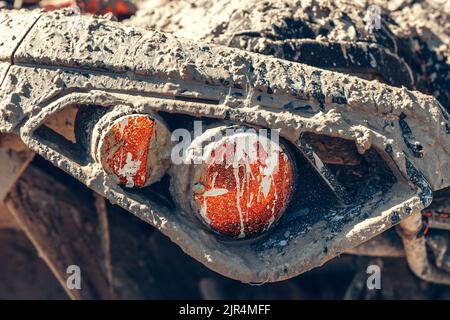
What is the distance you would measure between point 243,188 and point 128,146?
312 mm

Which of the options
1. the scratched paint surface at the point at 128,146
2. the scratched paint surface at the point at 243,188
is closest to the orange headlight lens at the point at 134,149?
the scratched paint surface at the point at 128,146

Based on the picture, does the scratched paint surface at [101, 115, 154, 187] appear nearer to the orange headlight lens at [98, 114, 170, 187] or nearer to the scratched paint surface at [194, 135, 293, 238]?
the orange headlight lens at [98, 114, 170, 187]

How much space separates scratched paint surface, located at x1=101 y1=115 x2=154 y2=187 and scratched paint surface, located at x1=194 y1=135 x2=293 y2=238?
16 centimetres

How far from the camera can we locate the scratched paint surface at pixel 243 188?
180cm

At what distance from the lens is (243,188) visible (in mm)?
1821

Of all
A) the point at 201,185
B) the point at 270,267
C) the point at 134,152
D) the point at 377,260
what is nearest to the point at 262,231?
the point at 270,267

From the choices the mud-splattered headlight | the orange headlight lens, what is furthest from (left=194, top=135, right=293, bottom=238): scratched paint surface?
the orange headlight lens

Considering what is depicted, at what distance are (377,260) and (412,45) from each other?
0.79 metres

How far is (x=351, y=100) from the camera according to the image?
1.89m

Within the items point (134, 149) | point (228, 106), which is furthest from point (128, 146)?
point (228, 106)

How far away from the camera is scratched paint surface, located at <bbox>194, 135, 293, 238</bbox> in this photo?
1.80 meters

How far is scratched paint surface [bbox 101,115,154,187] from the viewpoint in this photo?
1.78 meters

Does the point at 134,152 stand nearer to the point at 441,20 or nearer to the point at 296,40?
the point at 296,40

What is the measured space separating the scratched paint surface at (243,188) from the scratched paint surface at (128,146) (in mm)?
164
